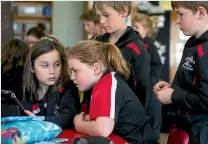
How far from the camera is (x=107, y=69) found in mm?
1739

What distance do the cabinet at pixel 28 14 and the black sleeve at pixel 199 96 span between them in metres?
5.31

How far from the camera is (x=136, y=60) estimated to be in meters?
2.22

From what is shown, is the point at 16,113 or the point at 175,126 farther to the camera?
the point at 175,126

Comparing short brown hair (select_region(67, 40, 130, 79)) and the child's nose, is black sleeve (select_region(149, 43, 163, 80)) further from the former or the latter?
short brown hair (select_region(67, 40, 130, 79))

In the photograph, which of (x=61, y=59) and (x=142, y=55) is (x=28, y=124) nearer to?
(x=61, y=59)

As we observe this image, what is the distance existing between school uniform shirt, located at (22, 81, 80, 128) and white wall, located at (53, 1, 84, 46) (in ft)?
16.8

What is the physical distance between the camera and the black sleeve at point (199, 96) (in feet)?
5.28

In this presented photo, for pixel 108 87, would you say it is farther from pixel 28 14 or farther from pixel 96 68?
pixel 28 14

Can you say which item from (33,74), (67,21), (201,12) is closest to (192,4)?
(201,12)

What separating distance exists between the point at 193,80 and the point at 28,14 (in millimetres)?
5521

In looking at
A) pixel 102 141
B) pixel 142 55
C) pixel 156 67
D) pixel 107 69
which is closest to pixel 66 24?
pixel 156 67

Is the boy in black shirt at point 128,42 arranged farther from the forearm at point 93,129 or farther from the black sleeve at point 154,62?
the black sleeve at point 154,62

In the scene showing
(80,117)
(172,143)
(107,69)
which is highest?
(107,69)

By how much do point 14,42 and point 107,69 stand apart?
112 centimetres
